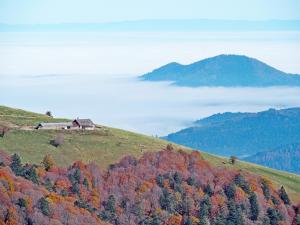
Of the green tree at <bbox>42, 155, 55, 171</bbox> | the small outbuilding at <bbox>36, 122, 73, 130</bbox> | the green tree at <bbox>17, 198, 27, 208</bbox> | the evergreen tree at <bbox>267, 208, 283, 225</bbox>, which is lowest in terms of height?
the evergreen tree at <bbox>267, 208, 283, 225</bbox>

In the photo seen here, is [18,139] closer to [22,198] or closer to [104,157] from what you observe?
[104,157]

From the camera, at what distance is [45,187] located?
102312mm

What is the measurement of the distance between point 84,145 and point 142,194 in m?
18.6

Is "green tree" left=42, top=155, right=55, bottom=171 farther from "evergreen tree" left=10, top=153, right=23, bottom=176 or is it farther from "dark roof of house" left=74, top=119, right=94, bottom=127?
"dark roof of house" left=74, top=119, right=94, bottom=127

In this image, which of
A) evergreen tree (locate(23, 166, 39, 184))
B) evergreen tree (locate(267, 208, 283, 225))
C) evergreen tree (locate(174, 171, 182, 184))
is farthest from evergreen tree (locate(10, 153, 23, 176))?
evergreen tree (locate(267, 208, 283, 225))

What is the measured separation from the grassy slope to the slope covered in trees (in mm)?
3847

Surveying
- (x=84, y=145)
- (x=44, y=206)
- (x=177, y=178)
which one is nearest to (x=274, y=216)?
(x=177, y=178)

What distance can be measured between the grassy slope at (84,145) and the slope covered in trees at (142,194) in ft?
12.6

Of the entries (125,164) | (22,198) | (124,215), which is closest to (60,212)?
(22,198)

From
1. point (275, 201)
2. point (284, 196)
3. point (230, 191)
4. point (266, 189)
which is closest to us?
point (230, 191)

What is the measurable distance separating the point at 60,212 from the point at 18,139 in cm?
3438

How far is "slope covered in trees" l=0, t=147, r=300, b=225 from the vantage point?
93.4m

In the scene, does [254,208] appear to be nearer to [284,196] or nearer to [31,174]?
[284,196]

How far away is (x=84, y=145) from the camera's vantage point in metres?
127
